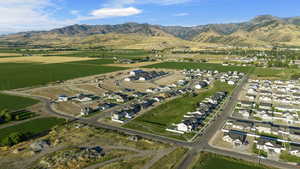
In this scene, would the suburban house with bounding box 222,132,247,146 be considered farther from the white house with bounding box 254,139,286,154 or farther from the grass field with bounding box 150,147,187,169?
the grass field with bounding box 150,147,187,169

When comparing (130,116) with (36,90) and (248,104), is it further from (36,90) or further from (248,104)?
(36,90)

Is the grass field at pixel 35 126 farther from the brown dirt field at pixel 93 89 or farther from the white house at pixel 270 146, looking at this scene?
the white house at pixel 270 146

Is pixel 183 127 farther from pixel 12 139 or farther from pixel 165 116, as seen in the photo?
pixel 12 139

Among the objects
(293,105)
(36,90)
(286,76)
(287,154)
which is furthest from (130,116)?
(286,76)

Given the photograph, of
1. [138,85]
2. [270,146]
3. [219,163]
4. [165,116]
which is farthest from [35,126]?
[138,85]

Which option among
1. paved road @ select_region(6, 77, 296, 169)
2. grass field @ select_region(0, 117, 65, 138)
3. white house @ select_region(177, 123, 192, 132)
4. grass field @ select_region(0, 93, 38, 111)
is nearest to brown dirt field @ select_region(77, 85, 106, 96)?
paved road @ select_region(6, 77, 296, 169)

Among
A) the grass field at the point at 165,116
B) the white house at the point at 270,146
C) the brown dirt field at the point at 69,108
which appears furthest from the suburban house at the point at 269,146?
the brown dirt field at the point at 69,108
